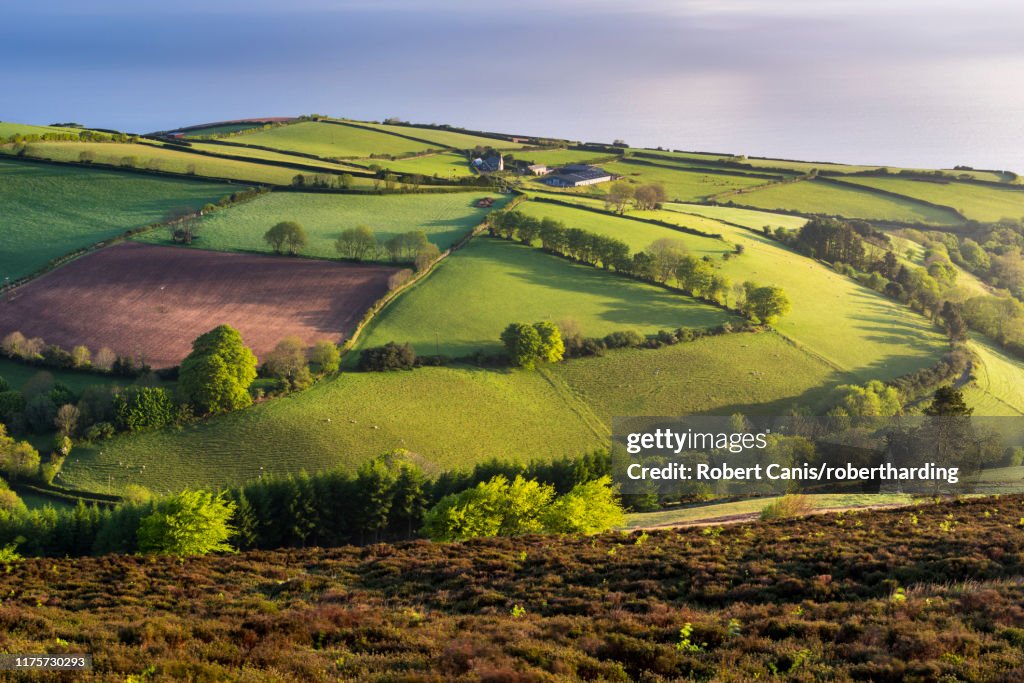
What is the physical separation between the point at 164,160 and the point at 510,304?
206 feet

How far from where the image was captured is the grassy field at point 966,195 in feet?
399

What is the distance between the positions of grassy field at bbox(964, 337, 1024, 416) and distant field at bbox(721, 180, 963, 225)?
51642 mm

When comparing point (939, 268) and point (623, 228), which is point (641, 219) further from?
point (939, 268)

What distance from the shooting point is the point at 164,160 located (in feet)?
341

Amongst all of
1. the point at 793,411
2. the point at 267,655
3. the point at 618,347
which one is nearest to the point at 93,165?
the point at 618,347

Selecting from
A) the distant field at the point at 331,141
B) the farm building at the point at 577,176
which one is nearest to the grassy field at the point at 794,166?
the farm building at the point at 577,176

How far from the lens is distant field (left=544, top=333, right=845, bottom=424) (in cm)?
5669

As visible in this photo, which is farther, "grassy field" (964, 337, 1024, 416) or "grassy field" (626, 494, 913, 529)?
"grassy field" (964, 337, 1024, 416)

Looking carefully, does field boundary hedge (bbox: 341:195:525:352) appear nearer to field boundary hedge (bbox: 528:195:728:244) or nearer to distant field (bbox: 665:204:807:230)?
field boundary hedge (bbox: 528:195:728:244)

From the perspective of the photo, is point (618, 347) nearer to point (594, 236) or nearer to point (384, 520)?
point (594, 236)

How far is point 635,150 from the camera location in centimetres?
15438

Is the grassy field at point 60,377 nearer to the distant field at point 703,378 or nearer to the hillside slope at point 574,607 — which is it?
the hillside slope at point 574,607

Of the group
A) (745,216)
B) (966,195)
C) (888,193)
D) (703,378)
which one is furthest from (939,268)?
(703,378)

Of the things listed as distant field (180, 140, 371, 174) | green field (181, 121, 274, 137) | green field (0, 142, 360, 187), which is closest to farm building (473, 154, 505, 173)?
distant field (180, 140, 371, 174)
